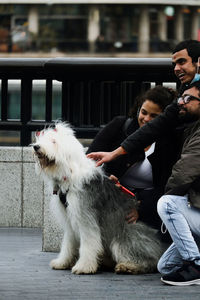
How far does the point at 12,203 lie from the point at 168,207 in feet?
11.2

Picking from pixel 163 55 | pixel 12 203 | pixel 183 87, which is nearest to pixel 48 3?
pixel 163 55

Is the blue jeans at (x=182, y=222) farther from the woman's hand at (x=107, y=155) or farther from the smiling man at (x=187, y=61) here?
the smiling man at (x=187, y=61)

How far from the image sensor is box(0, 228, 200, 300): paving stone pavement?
17.3 ft

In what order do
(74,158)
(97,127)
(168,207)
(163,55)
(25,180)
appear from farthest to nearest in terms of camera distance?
(163,55) → (25,180) → (97,127) → (74,158) → (168,207)

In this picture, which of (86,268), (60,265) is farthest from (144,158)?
(60,265)

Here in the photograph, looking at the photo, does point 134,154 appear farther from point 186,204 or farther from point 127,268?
point 127,268

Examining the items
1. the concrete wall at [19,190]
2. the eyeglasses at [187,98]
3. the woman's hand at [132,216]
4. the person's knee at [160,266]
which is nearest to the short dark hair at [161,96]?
the eyeglasses at [187,98]

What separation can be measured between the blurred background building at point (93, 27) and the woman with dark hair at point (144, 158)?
36.8 meters

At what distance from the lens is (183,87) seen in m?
5.86

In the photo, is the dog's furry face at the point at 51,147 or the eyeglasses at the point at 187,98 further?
Result: the dog's furry face at the point at 51,147

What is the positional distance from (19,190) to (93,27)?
35333 mm

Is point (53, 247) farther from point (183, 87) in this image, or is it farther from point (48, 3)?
point (48, 3)

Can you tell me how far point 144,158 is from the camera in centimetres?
627

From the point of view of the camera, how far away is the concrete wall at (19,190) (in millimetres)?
8508
